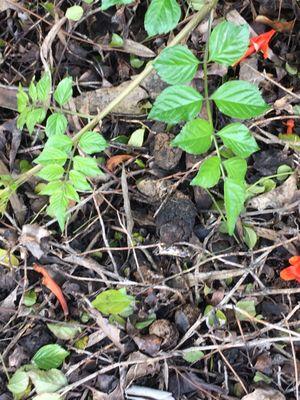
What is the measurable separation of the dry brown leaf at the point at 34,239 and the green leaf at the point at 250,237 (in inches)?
30.0

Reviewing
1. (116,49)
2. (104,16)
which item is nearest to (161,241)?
(116,49)

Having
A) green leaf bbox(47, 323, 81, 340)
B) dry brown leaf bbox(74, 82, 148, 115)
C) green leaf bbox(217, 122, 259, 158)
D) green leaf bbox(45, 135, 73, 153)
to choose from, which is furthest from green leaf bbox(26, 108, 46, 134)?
green leaf bbox(47, 323, 81, 340)

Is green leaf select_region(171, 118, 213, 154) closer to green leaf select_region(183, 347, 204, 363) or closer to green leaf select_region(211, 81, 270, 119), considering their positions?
green leaf select_region(211, 81, 270, 119)

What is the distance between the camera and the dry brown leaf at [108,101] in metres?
2.09

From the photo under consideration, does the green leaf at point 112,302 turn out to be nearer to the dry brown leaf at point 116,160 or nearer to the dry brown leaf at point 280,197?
the dry brown leaf at point 116,160

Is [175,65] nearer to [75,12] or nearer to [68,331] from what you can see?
[75,12]

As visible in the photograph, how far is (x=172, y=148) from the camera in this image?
6.50 ft

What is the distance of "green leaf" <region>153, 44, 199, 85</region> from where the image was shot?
1.46 metres

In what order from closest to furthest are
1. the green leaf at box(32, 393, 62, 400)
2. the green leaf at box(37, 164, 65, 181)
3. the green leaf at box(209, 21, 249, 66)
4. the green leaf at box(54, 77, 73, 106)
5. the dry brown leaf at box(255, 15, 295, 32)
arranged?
the green leaf at box(209, 21, 249, 66) → the green leaf at box(37, 164, 65, 181) → the green leaf at box(54, 77, 73, 106) → the green leaf at box(32, 393, 62, 400) → the dry brown leaf at box(255, 15, 295, 32)

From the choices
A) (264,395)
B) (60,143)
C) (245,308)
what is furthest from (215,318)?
(60,143)

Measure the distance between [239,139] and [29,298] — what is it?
1039mm

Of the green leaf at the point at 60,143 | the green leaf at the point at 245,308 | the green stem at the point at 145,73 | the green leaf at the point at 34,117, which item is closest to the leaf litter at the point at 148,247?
the green leaf at the point at 245,308

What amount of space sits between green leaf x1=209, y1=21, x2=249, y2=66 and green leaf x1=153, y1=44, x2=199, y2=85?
0.07 m

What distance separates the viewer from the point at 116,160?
6.71 feet
